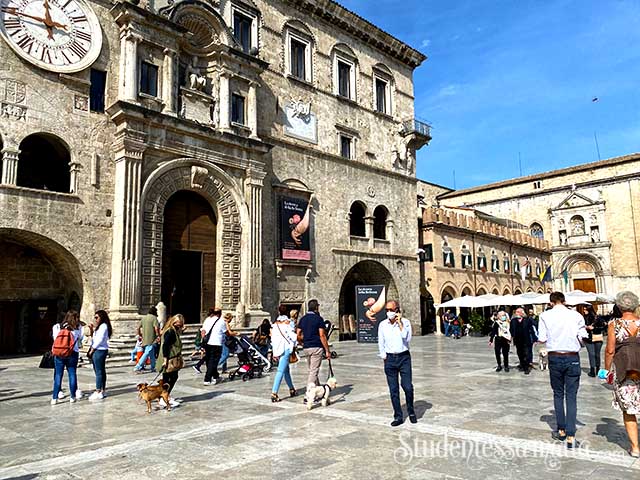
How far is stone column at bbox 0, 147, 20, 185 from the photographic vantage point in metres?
15.1

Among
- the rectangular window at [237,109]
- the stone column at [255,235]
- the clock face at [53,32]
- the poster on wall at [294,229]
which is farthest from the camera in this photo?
the poster on wall at [294,229]

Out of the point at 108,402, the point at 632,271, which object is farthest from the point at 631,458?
the point at 632,271

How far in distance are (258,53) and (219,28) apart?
2.48 m

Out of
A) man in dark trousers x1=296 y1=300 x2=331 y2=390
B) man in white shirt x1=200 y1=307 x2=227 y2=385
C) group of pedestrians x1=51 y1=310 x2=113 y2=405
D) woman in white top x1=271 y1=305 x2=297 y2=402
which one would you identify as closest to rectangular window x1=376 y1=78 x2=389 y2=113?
man in white shirt x1=200 y1=307 x2=227 y2=385

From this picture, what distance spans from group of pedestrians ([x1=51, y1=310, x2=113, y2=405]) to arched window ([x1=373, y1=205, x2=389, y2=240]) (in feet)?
66.3

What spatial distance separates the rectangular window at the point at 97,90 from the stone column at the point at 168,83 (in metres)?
2.03

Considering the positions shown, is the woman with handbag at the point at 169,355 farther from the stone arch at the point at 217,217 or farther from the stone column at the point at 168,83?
the stone column at the point at 168,83

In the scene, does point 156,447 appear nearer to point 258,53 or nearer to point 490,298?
point 258,53

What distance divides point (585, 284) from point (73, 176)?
4818 cm

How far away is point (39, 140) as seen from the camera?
1700 cm

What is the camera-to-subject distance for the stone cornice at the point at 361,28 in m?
25.6

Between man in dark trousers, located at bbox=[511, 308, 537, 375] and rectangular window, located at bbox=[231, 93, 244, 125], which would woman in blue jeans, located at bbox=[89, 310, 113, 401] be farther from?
rectangular window, located at bbox=[231, 93, 244, 125]

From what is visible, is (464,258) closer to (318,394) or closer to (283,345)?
(283,345)

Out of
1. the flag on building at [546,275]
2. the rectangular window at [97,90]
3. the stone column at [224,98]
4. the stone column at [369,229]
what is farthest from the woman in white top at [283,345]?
the flag on building at [546,275]
